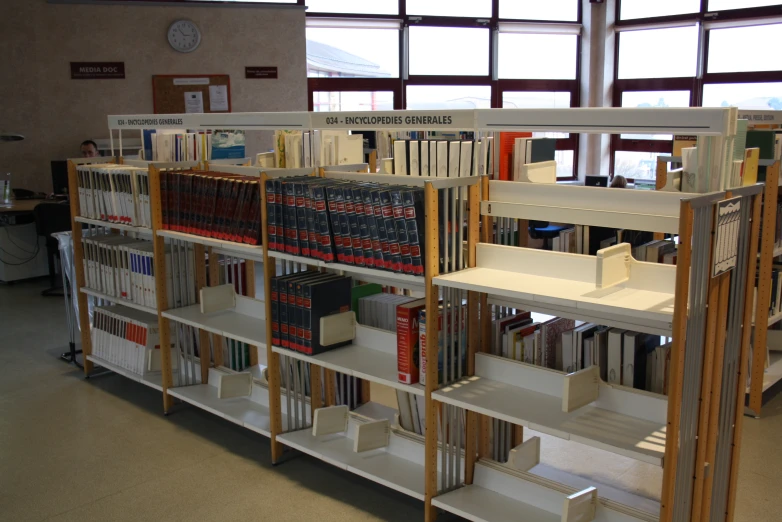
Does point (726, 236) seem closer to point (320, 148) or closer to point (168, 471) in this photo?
point (320, 148)

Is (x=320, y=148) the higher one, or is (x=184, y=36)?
(x=184, y=36)

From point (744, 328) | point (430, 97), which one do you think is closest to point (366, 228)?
point (744, 328)

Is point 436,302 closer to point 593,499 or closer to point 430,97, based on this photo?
point 593,499

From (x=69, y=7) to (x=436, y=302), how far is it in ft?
23.7

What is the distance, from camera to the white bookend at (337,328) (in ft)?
11.2

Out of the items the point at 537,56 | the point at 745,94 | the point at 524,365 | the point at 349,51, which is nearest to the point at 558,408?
the point at 524,365

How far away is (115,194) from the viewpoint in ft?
14.6

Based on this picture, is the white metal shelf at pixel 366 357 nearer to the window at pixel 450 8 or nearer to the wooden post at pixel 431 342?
the wooden post at pixel 431 342

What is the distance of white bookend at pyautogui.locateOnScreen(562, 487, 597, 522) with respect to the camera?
2.58 metres

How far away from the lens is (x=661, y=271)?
8.20ft

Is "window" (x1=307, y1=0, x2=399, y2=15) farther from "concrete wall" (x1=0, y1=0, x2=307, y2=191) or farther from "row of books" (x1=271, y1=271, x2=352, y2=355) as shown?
"row of books" (x1=271, y1=271, x2=352, y2=355)

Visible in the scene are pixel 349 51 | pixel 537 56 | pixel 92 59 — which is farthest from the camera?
pixel 537 56

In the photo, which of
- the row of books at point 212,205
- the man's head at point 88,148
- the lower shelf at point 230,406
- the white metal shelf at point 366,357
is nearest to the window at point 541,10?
the man's head at point 88,148

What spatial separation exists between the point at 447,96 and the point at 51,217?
5548 mm
